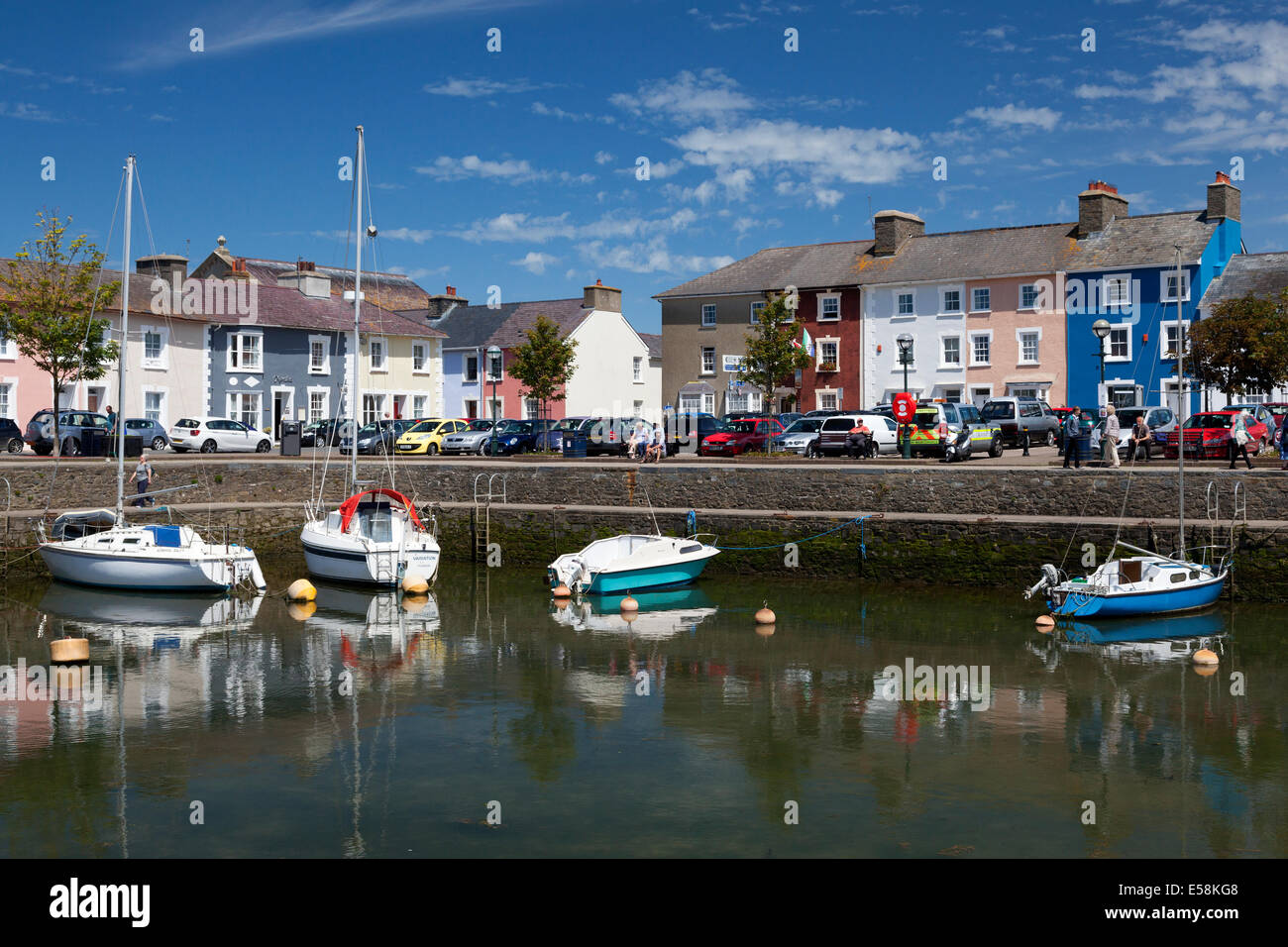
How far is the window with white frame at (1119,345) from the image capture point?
151 feet

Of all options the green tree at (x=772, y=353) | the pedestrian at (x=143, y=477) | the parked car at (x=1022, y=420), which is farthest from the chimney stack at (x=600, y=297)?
the pedestrian at (x=143, y=477)

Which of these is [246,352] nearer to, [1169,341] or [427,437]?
[427,437]

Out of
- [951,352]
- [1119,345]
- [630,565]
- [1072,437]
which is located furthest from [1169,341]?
[630,565]

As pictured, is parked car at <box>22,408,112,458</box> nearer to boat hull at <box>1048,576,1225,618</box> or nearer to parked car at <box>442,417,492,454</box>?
parked car at <box>442,417,492,454</box>

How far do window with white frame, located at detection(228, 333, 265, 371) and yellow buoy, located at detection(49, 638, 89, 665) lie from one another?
3515 centimetres

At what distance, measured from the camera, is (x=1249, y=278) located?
44.8 metres

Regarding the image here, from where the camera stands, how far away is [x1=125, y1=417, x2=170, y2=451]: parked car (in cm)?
3906

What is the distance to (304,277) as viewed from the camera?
58.5 meters

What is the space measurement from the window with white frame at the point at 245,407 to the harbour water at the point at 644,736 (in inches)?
1171

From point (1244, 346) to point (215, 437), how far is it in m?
34.0

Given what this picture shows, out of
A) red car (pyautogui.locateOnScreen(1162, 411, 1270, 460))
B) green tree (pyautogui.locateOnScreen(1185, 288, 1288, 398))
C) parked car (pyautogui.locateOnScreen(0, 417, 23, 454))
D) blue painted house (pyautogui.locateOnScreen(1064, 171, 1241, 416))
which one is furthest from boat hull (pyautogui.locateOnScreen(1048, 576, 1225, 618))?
parked car (pyautogui.locateOnScreen(0, 417, 23, 454))

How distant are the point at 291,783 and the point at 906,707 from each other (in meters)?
7.55
